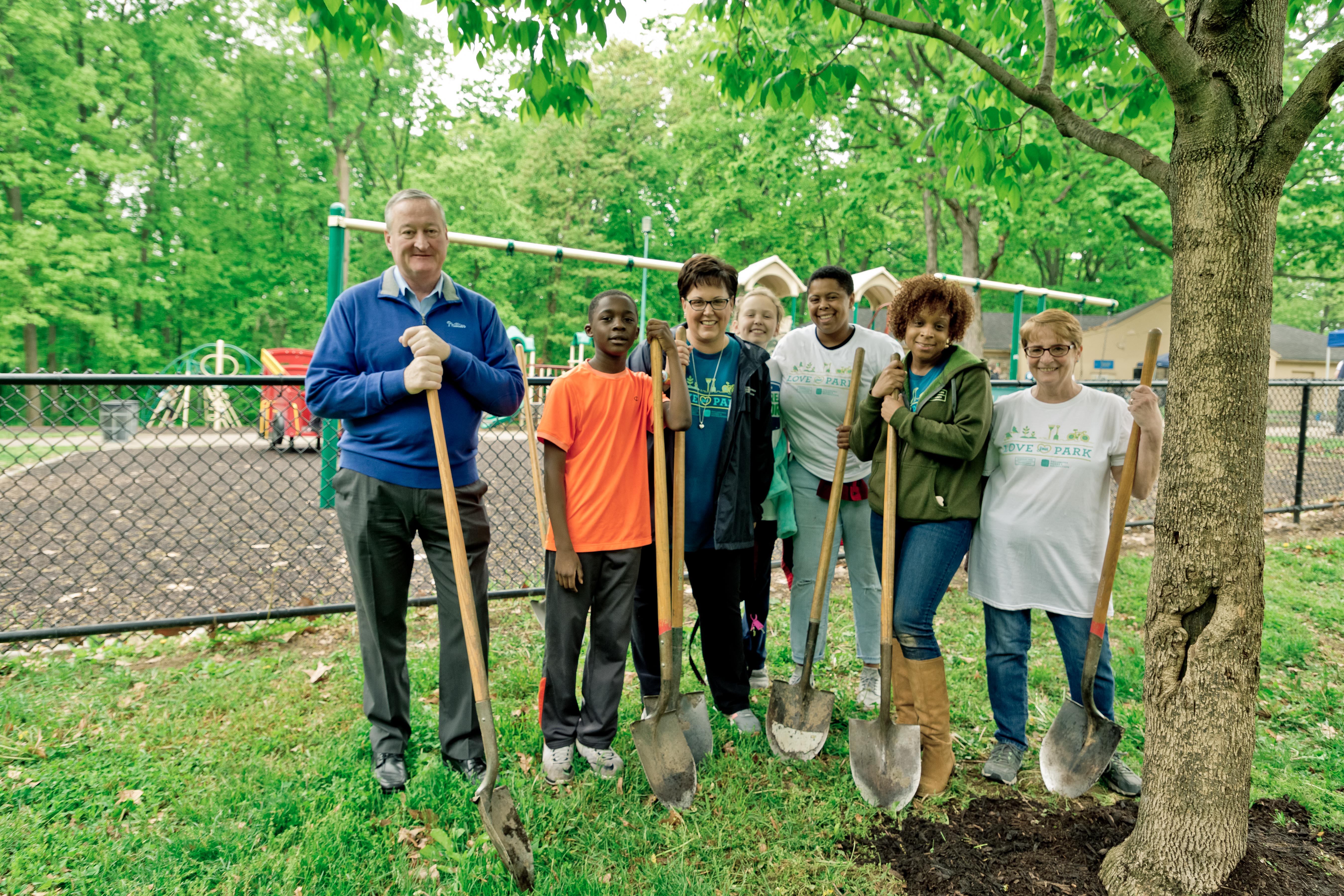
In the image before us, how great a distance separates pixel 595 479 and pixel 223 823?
1755 mm

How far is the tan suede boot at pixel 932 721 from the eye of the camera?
2.77m

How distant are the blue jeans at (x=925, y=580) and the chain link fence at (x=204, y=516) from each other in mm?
1117

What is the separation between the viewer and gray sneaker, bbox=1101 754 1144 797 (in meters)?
2.75

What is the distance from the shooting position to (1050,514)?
107 inches

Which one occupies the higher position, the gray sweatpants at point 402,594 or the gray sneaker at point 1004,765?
the gray sweatpants at point 402,594

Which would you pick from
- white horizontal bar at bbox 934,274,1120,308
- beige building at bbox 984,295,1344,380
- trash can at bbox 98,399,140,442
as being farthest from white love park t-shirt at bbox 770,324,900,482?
beige building at bbox 984,295,1344,380

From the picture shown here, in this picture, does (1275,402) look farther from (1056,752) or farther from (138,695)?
(138,695)

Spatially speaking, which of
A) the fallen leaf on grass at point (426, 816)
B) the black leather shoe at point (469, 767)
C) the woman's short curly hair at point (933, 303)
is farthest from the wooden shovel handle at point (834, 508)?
the fallen leaf on grass at point (426, 816)

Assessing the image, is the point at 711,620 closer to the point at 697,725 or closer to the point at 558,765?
the point at 697,725

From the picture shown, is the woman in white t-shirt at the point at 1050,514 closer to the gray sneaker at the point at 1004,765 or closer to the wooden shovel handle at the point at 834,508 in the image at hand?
the gray sneaker at the point at 1004,765

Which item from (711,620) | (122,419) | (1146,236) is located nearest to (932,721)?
(711,620)

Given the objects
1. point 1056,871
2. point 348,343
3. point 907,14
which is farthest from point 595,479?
point 907,14

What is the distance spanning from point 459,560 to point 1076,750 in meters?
2.43

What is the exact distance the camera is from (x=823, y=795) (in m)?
2.73
